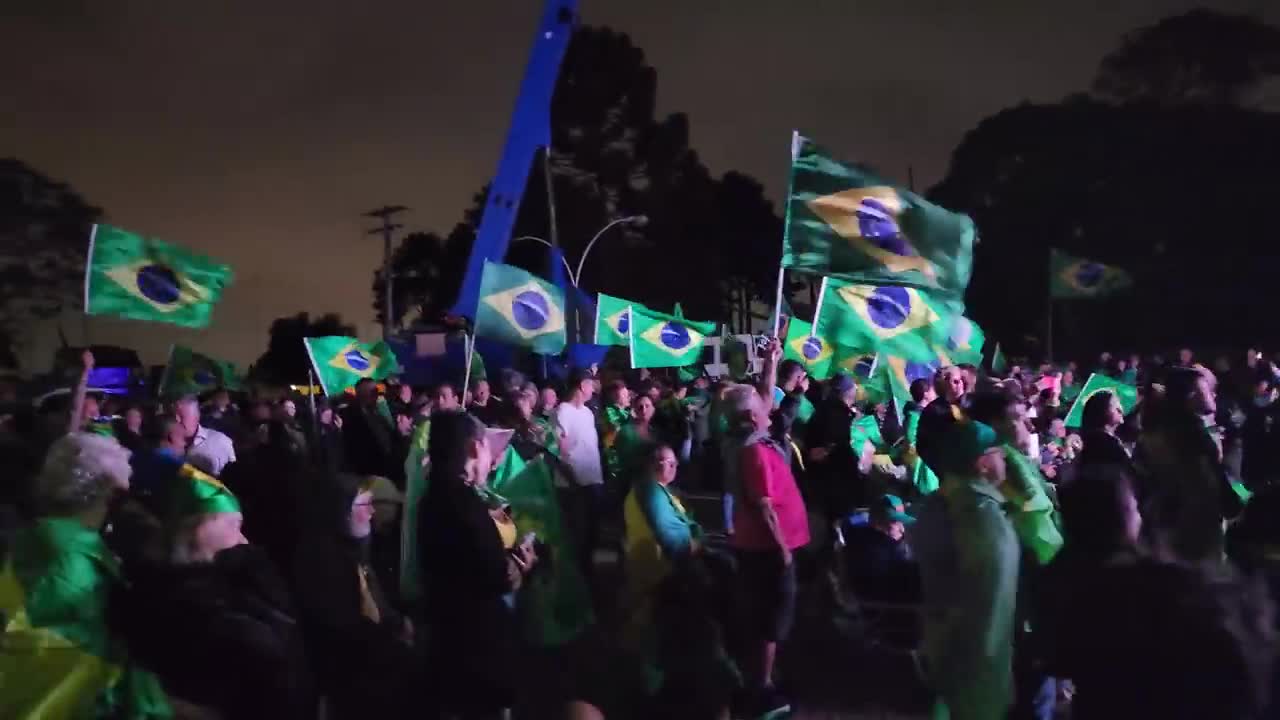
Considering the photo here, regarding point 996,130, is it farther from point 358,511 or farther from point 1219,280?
point 358,511

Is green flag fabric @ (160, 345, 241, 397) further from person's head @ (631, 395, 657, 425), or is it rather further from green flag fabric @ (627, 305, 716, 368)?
person's head @ (631, 395, 657, 425)

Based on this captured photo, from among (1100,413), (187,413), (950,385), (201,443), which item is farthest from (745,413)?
(201,443)

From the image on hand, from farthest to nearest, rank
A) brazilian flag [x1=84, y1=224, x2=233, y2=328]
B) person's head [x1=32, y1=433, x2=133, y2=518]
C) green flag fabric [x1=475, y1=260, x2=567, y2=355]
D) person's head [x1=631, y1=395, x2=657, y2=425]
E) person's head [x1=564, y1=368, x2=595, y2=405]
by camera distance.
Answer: green flag fabric [x1=475, y1=260, x2=567, y2=355] → person's head [x1=631, y1=395, x2=657, y2=425] → brazilian flag [x1=84, y1=224, x2=233, y2=328] → person's head [x1=564, y1=368, x2=595, y2=405] → person's head [x1=32, y1=433, x2=133, y2=518]

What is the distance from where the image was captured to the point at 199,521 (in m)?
3.41

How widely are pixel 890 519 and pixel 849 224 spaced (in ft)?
6.26

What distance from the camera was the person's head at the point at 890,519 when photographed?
6.68 metres

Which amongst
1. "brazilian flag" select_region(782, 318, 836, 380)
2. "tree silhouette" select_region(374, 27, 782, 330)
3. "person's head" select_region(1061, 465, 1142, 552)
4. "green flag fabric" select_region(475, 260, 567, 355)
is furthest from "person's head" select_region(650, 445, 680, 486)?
"tree silhouette" select_region(374, 27, 782, 330)

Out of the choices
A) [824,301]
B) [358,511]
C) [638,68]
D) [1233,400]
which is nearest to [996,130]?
[638,68]

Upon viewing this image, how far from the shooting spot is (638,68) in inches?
1874

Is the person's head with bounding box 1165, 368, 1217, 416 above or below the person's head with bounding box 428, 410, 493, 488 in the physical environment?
above

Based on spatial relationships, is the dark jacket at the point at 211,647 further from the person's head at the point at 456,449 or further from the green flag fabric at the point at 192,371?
the green flag fabric at the point at 192,371

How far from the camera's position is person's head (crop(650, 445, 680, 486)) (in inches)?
186

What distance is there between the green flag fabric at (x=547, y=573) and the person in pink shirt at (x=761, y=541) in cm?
118

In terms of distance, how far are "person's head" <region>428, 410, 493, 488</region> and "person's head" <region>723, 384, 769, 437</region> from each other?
173 cm
